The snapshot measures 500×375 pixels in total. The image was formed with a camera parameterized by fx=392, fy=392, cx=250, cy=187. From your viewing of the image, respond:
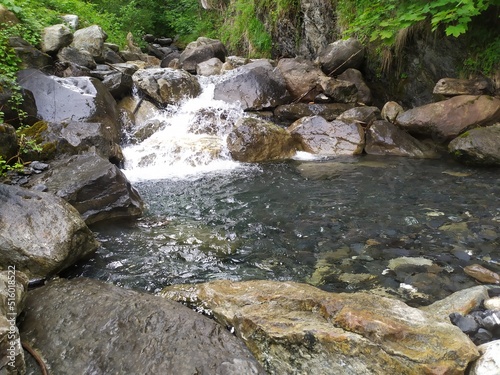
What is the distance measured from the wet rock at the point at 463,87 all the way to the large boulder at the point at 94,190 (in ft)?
21.4

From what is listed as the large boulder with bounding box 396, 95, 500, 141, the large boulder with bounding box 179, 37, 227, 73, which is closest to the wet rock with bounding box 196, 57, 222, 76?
the large boulder with bounding box 179, 37, 227, 73

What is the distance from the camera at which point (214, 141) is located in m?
8.70

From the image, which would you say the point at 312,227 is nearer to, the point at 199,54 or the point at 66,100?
the point at 66,100

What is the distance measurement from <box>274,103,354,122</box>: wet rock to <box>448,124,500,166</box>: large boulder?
3.27 metres

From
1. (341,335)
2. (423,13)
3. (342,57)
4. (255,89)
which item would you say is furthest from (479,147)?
(341,335)

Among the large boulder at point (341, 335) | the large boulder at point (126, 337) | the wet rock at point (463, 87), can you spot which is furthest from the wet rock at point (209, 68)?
the large boulder at point (341, 335)

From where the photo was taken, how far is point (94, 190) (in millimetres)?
5035

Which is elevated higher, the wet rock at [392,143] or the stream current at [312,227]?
the wet rock at [392,143]

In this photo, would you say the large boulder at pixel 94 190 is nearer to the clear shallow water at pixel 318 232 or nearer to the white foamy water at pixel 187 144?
the clear shallow water at pixel 318 232

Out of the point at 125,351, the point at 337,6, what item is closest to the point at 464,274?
the point at 125,351

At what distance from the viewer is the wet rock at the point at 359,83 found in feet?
33.6

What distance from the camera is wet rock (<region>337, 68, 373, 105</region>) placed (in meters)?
10.2

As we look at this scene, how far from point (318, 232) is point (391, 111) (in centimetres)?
553

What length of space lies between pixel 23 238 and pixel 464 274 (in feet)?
13.2
